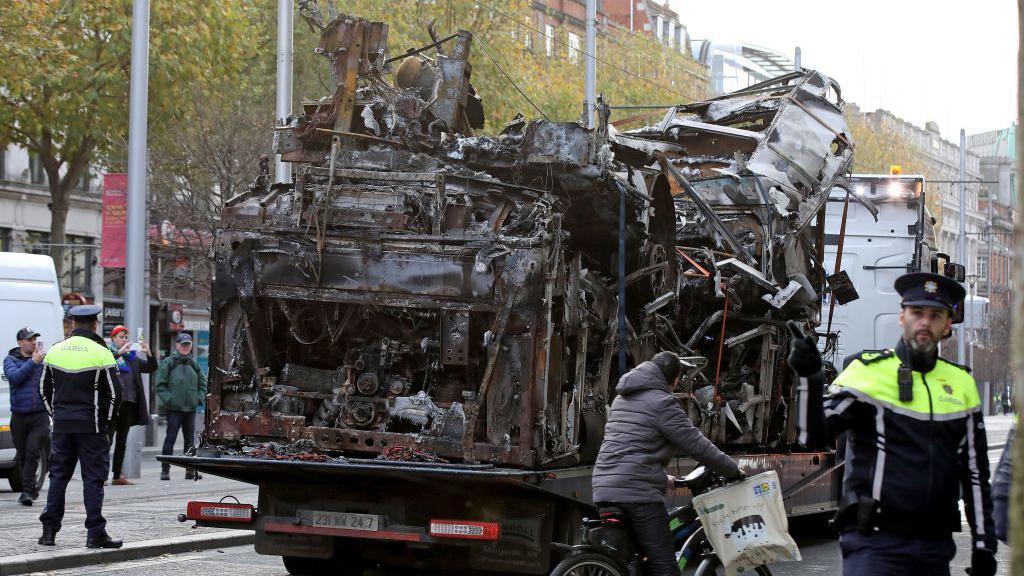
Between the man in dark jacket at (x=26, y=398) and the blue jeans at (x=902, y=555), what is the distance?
37.4 feet

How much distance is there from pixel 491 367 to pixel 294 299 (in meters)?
1.43

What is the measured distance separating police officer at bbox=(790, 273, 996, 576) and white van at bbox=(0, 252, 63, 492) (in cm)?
1219

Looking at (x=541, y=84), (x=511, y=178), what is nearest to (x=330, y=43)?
(x=511, y=178)

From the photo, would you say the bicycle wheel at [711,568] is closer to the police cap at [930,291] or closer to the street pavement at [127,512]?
the police cap at [930,291]

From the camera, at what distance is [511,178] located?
1057cm

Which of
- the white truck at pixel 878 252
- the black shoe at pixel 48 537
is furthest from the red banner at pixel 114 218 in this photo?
the white truck at pixel 878 252

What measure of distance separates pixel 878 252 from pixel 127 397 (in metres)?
8.32

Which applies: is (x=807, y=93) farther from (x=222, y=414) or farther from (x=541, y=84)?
(x=541, y=84)

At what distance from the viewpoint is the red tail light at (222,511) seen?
9711 millimetres

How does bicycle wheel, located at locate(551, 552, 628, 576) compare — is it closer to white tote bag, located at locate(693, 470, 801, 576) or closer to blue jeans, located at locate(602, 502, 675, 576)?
blue jeans, located at locate(602, 502, 675, 576)

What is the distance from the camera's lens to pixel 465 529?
9.13 metres

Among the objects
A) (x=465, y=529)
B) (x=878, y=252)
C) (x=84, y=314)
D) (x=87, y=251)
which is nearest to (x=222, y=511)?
(x=465, y=529)

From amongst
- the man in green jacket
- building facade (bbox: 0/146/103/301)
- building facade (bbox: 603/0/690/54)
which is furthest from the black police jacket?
building facade (bbox: 603/0/690/54)

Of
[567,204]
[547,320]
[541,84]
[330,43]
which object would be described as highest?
[541,84]
